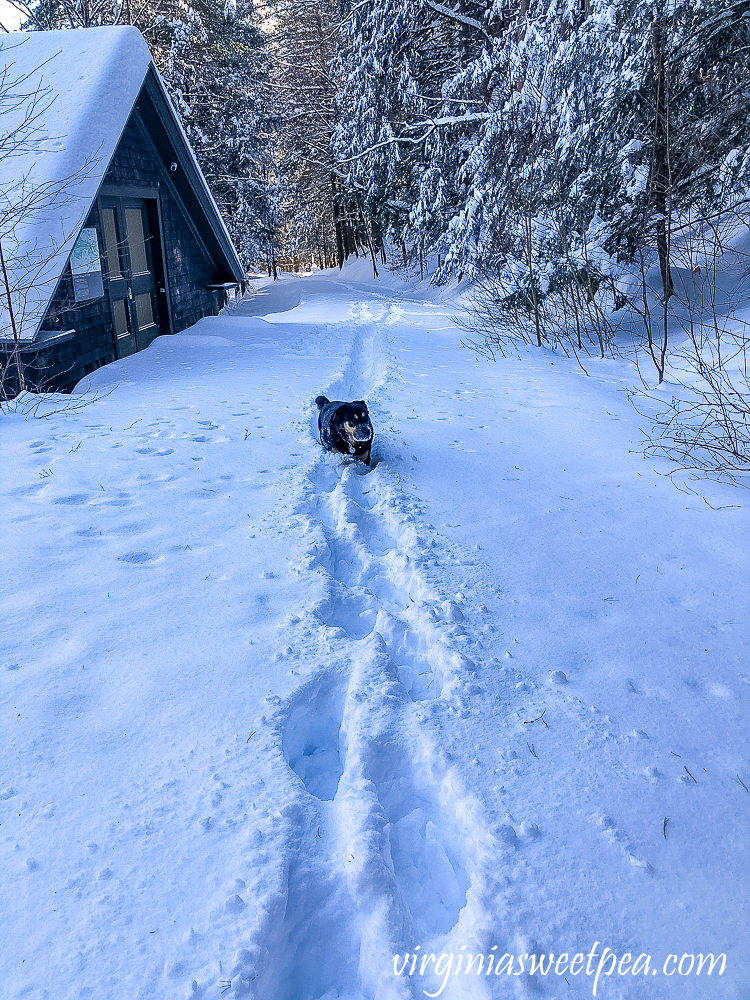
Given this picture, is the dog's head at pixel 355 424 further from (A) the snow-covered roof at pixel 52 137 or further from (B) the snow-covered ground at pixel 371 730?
(A) the snow-covered roof at pixel 52 137

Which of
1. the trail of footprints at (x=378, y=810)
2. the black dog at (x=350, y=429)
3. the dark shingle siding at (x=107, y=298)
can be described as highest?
the dark shingle siding at (x=107, y=298)

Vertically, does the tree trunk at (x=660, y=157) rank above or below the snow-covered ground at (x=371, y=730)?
above

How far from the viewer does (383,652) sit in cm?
318

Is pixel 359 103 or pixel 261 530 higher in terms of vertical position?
pixel 359 103

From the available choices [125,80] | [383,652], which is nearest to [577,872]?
[383,652]

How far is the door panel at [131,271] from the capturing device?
10.3 m

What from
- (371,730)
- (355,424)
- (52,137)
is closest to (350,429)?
(355,424)

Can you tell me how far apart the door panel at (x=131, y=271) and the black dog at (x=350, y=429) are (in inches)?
231

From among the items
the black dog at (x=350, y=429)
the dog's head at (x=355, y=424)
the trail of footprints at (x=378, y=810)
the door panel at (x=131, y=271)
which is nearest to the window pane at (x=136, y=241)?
the door panel at (x=131, y=271)

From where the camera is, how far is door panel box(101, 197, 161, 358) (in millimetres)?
10320

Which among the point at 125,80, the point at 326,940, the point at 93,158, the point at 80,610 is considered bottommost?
the point at 326,940

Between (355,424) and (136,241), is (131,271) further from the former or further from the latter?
(355,424)

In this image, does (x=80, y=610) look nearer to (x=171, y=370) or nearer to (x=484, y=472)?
(x=484, y=472)

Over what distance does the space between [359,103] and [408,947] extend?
919 inches
